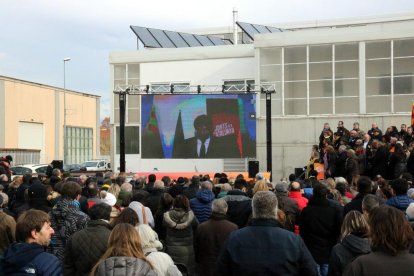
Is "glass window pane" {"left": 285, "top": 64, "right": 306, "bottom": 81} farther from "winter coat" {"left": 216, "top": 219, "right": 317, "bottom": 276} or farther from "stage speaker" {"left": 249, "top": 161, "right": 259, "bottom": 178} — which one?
"winter coat" {"left": 216, "top": 219, "right": 317, "bottom": 276}

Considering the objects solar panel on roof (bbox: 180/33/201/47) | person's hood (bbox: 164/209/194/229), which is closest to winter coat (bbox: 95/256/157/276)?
person's hood (bbox: 164/209/194/229)

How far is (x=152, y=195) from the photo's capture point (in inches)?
381

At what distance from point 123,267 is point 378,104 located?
88.1 feet

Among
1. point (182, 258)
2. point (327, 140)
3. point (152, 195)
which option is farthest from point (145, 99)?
point (182, 258)

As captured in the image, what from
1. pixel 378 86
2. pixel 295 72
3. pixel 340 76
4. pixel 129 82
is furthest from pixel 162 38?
pixel 378 86

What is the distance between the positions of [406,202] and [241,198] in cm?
227

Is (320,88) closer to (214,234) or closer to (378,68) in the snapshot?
(378,68)

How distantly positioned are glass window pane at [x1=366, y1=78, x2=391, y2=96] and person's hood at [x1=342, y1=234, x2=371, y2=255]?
25.7 m

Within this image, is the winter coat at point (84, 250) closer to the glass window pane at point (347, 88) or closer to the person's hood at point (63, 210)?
the person's hood at point (63, 210)

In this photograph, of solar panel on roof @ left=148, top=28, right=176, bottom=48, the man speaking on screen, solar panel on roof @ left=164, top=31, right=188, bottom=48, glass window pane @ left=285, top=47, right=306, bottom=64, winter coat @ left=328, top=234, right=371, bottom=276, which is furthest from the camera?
solar panel on roof @ left=164, top=31, right=188, bottom=48

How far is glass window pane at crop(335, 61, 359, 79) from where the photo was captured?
29875 millimetres

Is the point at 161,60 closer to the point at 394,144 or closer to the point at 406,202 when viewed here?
the point at 394,144

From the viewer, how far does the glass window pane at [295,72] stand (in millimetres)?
30625

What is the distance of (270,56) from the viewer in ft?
102
